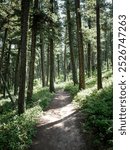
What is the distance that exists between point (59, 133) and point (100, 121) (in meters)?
1.99

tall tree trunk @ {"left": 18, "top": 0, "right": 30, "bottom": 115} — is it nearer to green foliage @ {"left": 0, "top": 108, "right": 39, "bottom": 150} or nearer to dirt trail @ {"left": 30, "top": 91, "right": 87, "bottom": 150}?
green foliage @ {"left": 0, "top": 108, "right": 39, "bottom": 150}

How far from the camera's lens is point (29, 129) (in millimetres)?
13195

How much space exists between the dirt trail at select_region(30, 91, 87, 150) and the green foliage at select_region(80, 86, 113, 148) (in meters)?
0.55

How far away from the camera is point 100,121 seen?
12922 millimetres

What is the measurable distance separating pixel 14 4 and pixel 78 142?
13.8 meters

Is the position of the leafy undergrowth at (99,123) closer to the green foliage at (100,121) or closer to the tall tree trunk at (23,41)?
the green foliage at (100,121)

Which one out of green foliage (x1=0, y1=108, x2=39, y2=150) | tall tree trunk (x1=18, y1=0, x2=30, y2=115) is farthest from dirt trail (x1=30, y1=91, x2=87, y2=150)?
tall tree trunk (x1=18, y1=0, x2=30, y2=115)

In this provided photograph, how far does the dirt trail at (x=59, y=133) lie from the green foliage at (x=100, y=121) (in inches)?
21.5

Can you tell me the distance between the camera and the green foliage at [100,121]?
38.4ft

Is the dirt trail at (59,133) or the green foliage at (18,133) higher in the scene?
the green foliage at (18,133)

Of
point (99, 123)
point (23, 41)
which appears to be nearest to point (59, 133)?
point (99, 123)

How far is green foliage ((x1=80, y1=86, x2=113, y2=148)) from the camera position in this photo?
11697mm

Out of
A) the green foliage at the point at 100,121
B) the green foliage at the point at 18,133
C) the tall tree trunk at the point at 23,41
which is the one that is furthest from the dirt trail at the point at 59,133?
the tall tree trunk at the point at 23,41

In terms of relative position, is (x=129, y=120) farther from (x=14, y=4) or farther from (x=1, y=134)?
(x=14, y=4)
